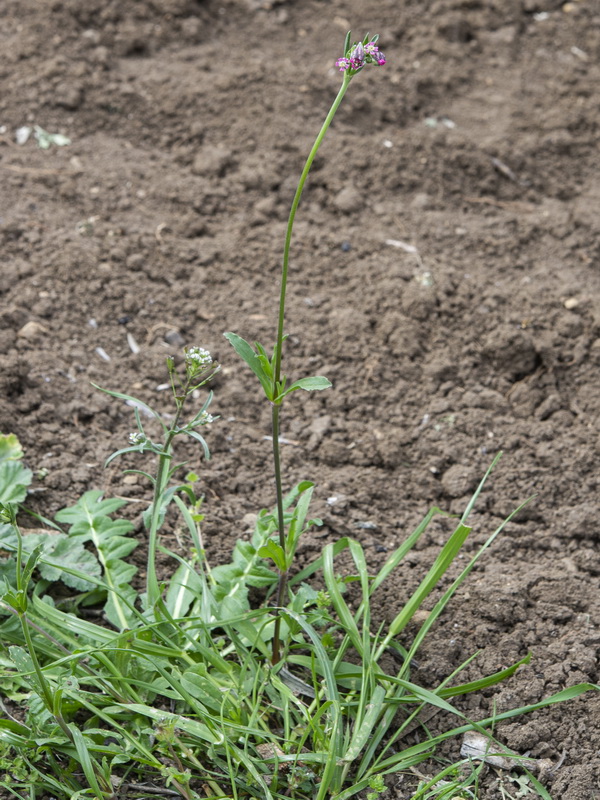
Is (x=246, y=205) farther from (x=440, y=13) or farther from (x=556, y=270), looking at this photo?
(x=440, y=13)

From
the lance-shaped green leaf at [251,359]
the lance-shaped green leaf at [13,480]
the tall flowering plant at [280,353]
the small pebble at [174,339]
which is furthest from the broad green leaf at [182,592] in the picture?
the small pebble at [174,339]

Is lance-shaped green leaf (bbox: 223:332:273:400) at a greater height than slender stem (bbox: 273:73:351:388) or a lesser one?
lesser

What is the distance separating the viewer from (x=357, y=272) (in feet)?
10.7

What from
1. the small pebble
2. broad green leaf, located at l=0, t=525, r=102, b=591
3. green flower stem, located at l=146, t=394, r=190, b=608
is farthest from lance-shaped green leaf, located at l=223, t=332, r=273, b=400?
the small pebble

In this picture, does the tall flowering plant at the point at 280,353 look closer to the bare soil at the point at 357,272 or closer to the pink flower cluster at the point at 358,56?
the pink flower cluster at the point at 358,56

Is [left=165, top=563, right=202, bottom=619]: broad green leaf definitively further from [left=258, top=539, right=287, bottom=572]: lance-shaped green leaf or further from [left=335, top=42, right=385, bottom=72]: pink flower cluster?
[left=335, top=42, right=385, bottom=72]: pink flower cluster

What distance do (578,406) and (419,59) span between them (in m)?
2.36

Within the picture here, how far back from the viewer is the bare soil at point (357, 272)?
7.77 ft

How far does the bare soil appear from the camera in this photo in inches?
93.3

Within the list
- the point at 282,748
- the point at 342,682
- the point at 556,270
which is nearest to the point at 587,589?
the point at 342,682

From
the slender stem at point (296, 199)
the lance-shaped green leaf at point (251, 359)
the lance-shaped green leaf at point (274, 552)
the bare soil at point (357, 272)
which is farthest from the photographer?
the bare soil at point (357, 272)

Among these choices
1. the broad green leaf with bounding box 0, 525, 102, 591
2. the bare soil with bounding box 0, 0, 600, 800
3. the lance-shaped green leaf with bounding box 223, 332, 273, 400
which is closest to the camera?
the lance-shaped green leaf with bounding box 223, 332, 273, 400

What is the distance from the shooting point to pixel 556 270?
328cm

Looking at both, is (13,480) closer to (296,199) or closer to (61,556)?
(61,556)
